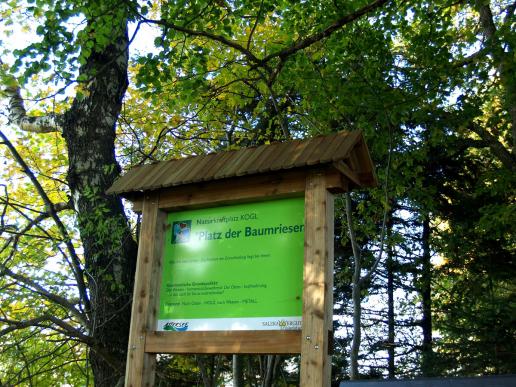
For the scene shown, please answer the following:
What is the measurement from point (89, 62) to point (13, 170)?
5406 mm

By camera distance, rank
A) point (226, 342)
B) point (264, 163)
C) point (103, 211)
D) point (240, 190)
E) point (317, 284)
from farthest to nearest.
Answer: point (103, 211) < point (240, 190) < point (264, 163) < point (226, 342) < point (317, 284)

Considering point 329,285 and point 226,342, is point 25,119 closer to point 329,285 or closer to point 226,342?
point 226,342

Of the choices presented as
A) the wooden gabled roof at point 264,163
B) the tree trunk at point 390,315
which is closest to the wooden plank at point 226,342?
the wooden gabled roof at point 264,163

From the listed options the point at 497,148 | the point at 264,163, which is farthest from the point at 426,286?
the point at 264,163

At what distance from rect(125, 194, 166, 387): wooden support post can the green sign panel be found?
0.22ft

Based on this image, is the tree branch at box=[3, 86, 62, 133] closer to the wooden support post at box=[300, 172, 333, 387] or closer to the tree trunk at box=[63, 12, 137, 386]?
the tree trunk at box=[63, 12, 137, 386]

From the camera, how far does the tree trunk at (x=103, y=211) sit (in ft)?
19.3

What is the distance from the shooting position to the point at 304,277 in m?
3.55

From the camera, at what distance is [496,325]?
10.7 m

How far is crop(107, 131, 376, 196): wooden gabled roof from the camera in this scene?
3705 mm

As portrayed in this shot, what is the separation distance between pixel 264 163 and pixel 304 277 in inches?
32.1

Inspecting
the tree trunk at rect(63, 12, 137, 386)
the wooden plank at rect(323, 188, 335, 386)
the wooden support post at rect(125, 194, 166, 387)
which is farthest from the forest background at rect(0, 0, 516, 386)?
the wooden plank at rect(323, 188, 335, 386)

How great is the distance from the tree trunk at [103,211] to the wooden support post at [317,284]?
2840 mm

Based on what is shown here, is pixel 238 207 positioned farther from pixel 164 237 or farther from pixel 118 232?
pixel 118 232
